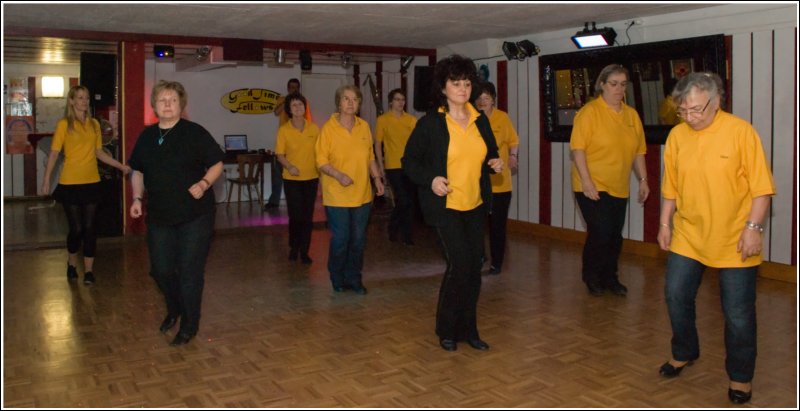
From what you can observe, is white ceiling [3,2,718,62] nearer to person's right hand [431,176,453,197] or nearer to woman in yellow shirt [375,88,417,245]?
woman in yellow shirt [375,88,417,245]

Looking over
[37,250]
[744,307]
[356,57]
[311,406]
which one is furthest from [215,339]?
[356,57]

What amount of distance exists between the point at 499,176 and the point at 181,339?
2.85 metres

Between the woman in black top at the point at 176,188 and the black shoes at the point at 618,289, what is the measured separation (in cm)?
297

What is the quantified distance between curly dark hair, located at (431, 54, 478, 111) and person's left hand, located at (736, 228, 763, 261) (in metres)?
1.67

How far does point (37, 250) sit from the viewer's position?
8406mm

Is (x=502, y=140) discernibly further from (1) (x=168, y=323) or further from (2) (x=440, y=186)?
(1) (x=168, y=323)

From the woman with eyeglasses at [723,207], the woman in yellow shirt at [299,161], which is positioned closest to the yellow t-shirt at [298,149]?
the woman in yellow shirt at [299,161]

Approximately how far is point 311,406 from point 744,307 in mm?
1951

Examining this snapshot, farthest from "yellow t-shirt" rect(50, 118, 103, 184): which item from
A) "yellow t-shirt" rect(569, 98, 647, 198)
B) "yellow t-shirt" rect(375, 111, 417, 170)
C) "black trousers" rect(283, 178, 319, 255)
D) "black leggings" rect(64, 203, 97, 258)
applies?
"yellow t-shirt" rect(569, 98, 647, 198)

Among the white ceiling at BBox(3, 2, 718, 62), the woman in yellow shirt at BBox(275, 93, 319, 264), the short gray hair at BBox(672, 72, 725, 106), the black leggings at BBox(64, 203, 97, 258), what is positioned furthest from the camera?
the woman in yellow shirt at BBox(275, 93, 319, 264)

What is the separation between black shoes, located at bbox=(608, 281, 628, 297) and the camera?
6.03 metres

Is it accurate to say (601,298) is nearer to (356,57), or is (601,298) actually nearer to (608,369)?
(608,369)

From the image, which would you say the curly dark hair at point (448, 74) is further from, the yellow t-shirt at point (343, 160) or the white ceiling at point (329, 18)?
the white ceiling at point (329, 18)

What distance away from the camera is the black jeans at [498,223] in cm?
668
